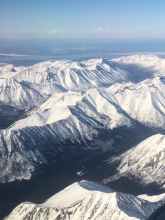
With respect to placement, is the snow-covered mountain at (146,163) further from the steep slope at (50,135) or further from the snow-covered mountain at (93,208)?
the snow-covered mountain at (93,208)

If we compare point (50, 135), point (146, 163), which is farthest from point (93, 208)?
point (50, 135)

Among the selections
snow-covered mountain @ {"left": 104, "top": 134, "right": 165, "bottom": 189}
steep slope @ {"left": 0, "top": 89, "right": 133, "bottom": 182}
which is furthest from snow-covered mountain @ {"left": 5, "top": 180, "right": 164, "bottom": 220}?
steep slope @ {"left": 0, "top": 89, "right": 133, "bottom": 182}

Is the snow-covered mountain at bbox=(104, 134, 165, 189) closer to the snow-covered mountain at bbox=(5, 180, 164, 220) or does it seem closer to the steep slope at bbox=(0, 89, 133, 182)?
the steep slope at bbox=(0, 89, 133, 182)

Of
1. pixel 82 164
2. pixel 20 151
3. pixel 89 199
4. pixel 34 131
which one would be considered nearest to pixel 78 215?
pixel 89 199

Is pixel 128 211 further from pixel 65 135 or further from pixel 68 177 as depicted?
pixel 65 135

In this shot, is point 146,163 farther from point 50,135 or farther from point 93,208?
point 93,208
